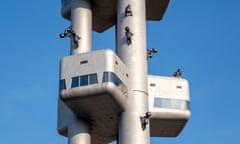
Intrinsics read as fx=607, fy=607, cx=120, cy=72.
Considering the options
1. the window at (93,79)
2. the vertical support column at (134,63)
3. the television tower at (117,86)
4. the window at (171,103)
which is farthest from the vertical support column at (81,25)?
the window at (171,103)

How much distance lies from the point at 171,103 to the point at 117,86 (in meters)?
7.80

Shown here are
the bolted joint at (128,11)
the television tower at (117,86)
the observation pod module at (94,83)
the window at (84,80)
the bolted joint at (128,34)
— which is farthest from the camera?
the bolted joint at (128,11)

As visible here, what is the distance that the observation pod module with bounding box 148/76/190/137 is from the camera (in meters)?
55.6

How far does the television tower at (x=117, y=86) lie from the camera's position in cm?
5044

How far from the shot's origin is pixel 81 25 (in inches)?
2288

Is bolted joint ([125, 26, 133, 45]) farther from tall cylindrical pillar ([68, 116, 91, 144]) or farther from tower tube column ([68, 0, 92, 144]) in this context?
tall cylindrical pillar ([68, 116, 91, 144])

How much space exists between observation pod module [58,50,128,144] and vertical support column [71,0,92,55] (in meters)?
5.67

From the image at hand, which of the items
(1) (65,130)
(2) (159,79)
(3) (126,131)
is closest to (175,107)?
(2) (159,79)

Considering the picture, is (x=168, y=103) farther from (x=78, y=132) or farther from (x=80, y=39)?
(x=80, y=39)

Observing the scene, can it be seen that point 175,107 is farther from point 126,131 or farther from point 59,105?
point 59,105

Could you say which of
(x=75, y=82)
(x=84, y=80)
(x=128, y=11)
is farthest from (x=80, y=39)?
(x=84, y=80)

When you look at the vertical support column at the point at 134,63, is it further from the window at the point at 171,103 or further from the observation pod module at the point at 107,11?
the observation pod module at the point at 107,11

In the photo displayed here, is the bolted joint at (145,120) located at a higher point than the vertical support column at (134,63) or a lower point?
lower

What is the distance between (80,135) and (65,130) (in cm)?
309
